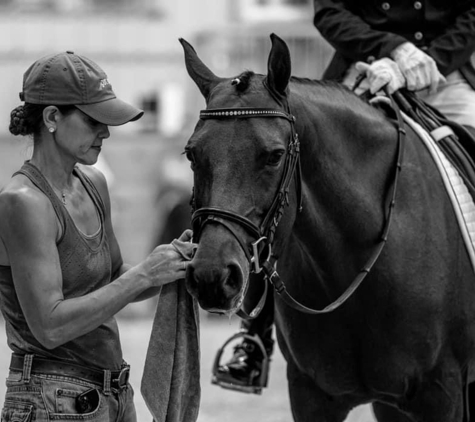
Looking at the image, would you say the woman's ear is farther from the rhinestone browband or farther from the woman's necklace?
the rhinestone browband

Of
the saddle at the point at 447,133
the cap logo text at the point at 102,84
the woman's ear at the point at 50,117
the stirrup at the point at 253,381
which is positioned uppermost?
the cap logo text at the point at 102,84

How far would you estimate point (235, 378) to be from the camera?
6.11 meters

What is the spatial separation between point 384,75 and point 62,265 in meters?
1.98

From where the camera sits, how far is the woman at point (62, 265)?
12.8 feet

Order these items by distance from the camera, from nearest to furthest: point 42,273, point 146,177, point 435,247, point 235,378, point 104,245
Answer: point 42,273, point 104,245, point 435,247, point 235,378, point 146,177

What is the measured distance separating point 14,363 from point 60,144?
76 centimetres

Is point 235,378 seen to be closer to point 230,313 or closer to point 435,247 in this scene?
point 435,247

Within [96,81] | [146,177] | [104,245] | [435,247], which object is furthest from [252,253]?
[146,177]

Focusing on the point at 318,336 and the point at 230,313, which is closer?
the point at 230,313

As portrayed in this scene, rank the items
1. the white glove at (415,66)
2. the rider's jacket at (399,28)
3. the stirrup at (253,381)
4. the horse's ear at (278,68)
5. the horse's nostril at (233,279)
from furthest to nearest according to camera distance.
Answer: the stirrup at (253,381) < the rider's jacket at (399,28) < the white glove at (415,66) < the horse's ear at (278,68) < the horse's nostril at (233,279)

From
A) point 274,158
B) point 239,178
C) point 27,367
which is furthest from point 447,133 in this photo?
point 27,367

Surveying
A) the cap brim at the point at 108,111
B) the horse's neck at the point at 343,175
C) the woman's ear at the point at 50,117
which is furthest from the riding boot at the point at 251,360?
the woman's ear at the point at 50,117

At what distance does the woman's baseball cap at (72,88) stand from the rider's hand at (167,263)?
463 millimetres

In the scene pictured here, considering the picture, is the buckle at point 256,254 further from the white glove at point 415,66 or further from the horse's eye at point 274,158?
the white glove at point 415,66
